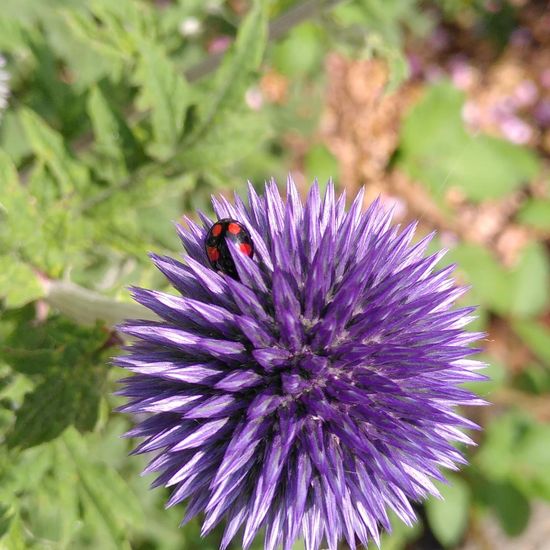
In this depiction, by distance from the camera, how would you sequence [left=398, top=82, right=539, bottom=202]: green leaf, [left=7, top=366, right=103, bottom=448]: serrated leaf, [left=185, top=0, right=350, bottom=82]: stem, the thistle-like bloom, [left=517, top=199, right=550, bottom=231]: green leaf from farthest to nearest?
[left=517, top=199, right=550, bottom=231]: green leaf
[left=398, top=82, right=539, bottom=202]: green leaf
[left=185, top=0, right=350, bottom=82]: stem
[left=7, top=366, right=103, bottom=448]: serrated leaf
the thistle-like bloom

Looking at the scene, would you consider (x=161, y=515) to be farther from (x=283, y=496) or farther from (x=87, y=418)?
(x=283, y=496)

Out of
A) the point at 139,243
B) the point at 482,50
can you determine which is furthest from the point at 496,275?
the point at 139,243

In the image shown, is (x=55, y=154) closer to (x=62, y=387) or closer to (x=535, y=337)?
(x=62, y=387)

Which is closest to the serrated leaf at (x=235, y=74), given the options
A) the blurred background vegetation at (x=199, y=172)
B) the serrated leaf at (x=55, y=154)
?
the blurred background vegetation at (x=199, y=172)

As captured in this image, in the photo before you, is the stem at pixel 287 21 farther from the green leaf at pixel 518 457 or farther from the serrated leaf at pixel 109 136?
the green leaf at pixel 518 457

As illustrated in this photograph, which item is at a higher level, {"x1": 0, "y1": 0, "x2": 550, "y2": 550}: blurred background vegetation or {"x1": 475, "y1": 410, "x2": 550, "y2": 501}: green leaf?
{"x1": 0, "y1": 0, "x2": 550, "y2": 550}: blurred background vegetation

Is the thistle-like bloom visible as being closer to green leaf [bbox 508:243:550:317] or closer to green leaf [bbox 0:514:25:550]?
green leaf [bbox 0:514:25:550]

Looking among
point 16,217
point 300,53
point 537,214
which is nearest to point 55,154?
point 16,217

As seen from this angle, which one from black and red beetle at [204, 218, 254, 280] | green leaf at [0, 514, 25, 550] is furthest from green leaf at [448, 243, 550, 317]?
green leaf at [0, 514, 25, 550]
